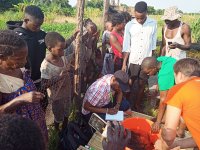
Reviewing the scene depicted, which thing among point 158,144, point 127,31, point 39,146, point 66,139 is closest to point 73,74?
point 66,139

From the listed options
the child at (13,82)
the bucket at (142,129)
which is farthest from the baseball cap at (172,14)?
the child at (13,82)

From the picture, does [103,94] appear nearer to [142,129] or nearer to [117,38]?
[142,129]

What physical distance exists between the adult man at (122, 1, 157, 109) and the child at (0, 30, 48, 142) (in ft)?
9.11

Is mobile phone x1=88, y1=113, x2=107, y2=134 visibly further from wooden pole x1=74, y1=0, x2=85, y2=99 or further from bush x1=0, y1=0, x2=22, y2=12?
bush x1=0, y1=0, x2=22, y2=12

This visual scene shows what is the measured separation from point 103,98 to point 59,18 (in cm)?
2422

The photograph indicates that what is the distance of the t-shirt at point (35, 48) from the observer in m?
3.47

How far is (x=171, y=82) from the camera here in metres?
3.77

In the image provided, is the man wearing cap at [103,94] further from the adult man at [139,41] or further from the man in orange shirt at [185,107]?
the man in orange shirt at [185,107]

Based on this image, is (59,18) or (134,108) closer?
(134,108)

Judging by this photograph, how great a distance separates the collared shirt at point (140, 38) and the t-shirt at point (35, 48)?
1712 millimetres

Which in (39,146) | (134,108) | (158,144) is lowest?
(134,108)

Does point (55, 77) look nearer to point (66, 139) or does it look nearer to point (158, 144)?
point (66, 139)

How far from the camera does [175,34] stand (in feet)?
15.0

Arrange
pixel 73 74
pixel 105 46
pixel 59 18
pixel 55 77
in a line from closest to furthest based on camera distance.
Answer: pixel 55 77, pixel 73 74, pixel 105 46, pixel 59 18
